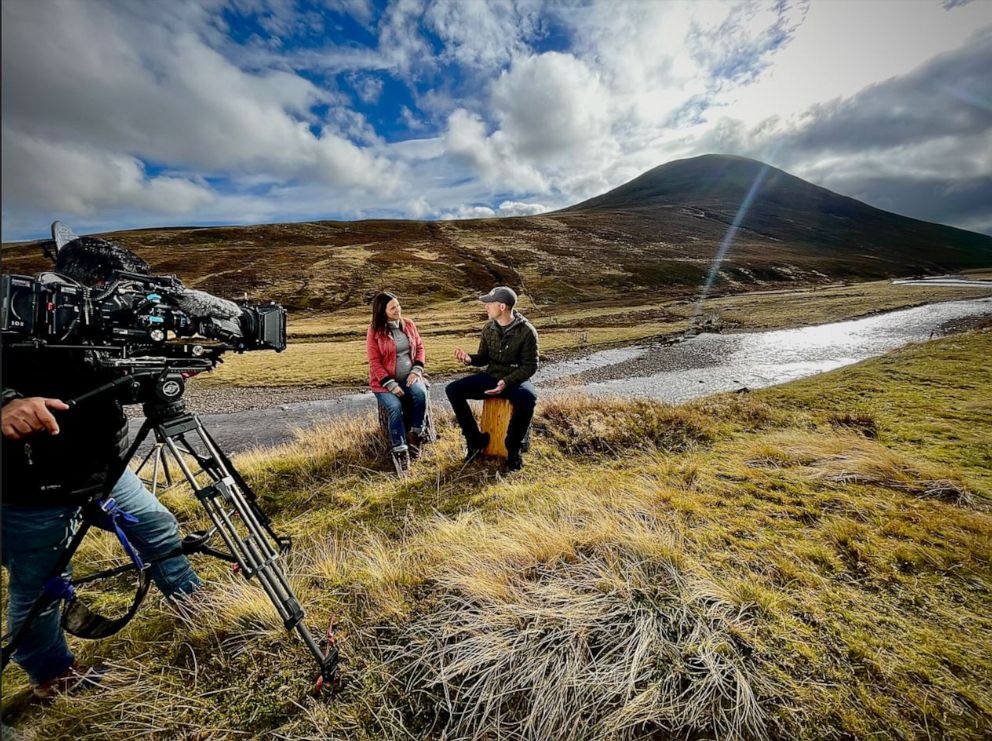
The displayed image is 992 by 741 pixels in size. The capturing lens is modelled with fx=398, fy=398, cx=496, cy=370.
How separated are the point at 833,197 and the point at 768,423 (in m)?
209

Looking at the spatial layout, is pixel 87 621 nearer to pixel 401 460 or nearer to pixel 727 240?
pixel 401 460

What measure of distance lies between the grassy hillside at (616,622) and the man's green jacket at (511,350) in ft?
5.07

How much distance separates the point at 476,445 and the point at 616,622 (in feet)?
10.4

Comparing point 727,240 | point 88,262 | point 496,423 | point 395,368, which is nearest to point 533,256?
point 727,240

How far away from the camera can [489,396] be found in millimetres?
5152

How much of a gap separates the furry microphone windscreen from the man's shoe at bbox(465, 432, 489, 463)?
3.74m

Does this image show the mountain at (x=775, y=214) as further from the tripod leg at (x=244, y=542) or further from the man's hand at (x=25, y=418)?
the man's hand at (x=25, y=418)

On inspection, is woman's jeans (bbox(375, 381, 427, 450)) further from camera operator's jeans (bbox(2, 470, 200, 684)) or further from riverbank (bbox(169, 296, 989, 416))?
riverbank (bbox(169, 296, 989, 416))

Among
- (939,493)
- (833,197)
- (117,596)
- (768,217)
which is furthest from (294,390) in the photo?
(833,197)

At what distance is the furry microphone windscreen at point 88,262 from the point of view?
2.43 metres

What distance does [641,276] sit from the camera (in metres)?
62.0

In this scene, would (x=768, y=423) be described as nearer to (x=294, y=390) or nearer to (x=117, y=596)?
(x=117, y=596)

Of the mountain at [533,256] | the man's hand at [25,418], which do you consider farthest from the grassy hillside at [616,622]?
the mountain at [533,256]

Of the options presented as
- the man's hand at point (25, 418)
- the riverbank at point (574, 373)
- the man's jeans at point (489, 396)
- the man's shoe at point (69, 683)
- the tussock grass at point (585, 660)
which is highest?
the man's hand at point (25, 418)
